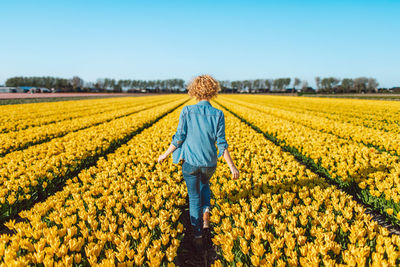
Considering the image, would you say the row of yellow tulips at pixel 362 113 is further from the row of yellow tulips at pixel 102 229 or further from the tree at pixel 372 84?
the tree at pixel 372 84

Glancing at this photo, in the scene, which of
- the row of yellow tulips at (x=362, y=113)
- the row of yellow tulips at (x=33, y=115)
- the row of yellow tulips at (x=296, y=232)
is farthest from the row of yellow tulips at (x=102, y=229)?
the row of yellow tulips at (x=362, y=113)

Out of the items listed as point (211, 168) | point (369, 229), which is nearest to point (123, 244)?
point (211, 168)

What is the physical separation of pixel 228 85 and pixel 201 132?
17213 centimetres

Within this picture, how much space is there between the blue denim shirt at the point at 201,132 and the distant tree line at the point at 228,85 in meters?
123

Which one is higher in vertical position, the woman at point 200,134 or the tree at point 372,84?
the tree at point 372,84

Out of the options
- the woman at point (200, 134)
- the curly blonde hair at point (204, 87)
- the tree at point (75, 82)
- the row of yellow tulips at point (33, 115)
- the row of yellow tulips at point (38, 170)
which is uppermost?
the tree at point (75, 82)

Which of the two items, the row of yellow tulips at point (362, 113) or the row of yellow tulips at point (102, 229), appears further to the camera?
the row of yellow tulips at point (362, 113)

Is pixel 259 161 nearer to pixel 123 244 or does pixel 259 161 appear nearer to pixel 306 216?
pixel 306 216

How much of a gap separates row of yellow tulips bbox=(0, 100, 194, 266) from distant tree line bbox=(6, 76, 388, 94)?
123 m

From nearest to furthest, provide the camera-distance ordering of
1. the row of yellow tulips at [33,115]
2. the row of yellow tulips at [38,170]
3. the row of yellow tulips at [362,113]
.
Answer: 1. the row of yellow tulips at [38,170]
2. the row of yellow tulips at [33,115]
3. the row of yellow tulips at [362,113]

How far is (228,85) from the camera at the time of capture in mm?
169875

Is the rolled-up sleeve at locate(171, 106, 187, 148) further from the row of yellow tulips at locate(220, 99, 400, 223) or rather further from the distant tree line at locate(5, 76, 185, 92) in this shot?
the distant tree line at locate(5, 76, 185, 92)

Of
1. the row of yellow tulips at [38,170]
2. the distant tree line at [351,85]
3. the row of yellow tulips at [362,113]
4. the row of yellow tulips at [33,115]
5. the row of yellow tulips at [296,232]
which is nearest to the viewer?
the row of yellow tulips at [296,232]

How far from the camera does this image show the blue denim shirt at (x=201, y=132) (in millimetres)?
2805
